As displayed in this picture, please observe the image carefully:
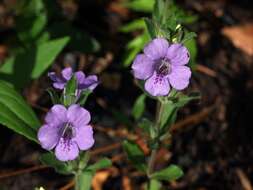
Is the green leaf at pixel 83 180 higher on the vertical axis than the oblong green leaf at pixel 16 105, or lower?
lower

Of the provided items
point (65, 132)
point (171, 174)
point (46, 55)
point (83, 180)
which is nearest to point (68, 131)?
point (65, 132)

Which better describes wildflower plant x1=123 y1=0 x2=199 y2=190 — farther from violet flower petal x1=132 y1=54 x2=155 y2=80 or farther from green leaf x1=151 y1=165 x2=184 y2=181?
green leaf x1=151 y1=165 x2=184 y2=181

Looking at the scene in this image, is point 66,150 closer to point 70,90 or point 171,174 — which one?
point 70,90

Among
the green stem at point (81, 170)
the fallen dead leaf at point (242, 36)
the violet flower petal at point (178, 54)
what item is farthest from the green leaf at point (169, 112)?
the fallen dead leaf at point (242, 36)

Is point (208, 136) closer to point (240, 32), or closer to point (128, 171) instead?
point (128, 171)

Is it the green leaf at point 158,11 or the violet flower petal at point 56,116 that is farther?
the green leaf at point 158,11

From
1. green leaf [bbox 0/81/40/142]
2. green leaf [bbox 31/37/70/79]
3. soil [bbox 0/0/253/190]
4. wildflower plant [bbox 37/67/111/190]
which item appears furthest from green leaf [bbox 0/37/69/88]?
wildflower plant [bbox 37/67/111/190]

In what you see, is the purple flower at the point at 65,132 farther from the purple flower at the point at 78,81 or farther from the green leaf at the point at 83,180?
the green leaf at the point at 83,180
